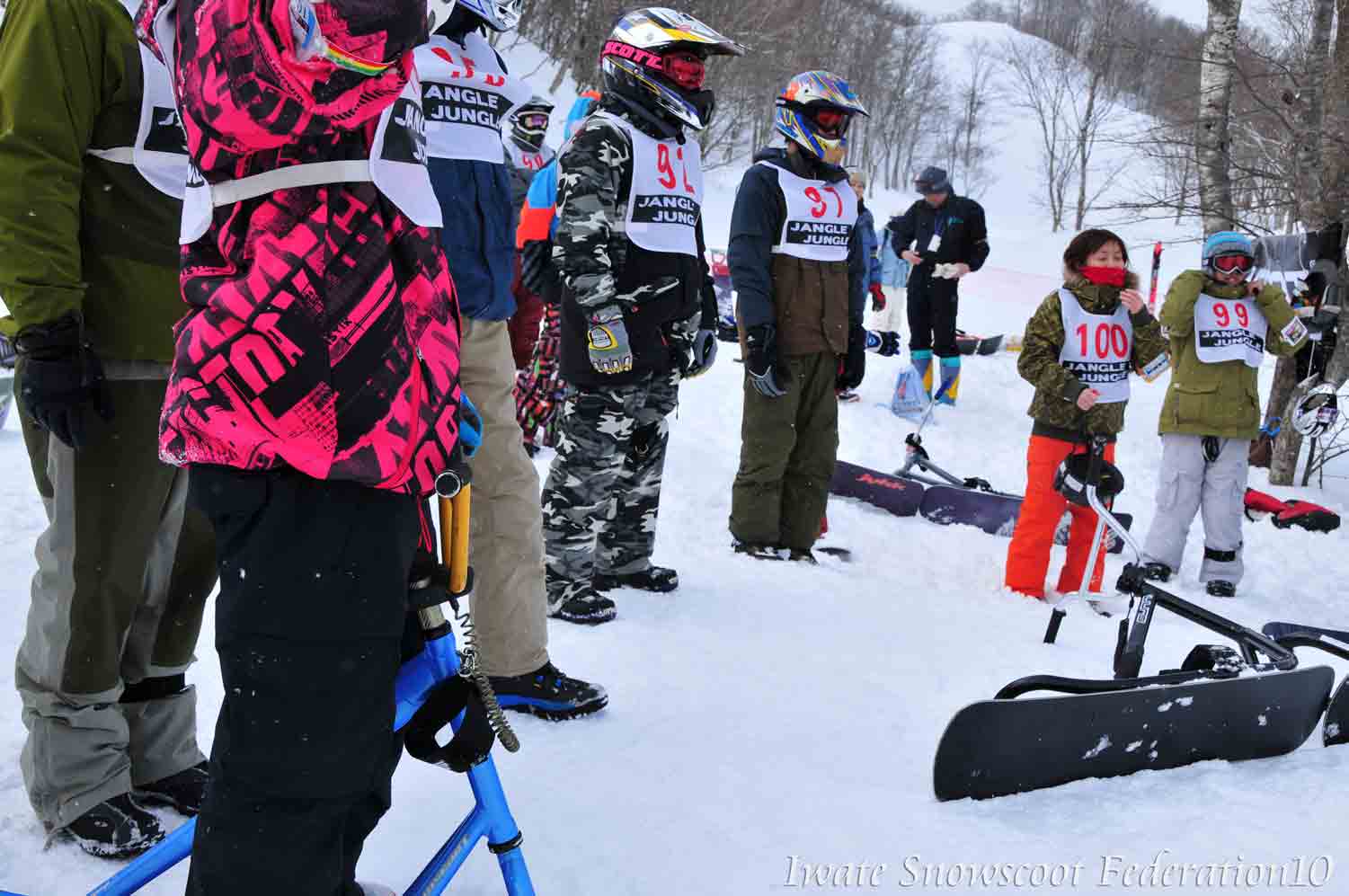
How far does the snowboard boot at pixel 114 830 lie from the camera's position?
222 cm

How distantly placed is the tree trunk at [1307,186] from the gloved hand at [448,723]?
852cm

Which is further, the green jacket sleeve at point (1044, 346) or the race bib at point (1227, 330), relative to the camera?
the race bib at point (1227, 330)

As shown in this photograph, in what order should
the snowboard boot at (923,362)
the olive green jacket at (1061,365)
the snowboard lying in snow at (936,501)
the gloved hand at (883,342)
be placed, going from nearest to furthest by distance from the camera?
the olive green jacket at (1061,365), the snowboard lying in snow at (936,501), the snowboard boot at (923,362), the gloved hand at (883,342)

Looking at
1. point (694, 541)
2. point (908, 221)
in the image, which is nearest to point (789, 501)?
point (694, 541)

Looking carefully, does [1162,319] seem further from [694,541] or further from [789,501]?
[694,541]

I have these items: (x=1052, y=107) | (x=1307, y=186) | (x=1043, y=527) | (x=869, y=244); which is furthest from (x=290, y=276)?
(x=1052, y=107)

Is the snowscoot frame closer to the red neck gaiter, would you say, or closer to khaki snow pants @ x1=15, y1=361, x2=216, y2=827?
khaki snow pants @ x1=15, y1=361, x2=216, y2=827

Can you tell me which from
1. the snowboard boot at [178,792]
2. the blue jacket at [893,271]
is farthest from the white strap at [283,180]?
the blue jacket at [893,271]

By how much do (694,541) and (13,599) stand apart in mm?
3078

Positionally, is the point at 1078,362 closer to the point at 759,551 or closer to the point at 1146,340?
the point at 1146,340

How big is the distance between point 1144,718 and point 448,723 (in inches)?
77.0

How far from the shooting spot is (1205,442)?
20.4ft

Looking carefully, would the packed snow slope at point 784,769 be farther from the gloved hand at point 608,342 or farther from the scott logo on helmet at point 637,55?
the scott logo on helmet at point 637,55

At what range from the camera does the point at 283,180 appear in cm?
151
